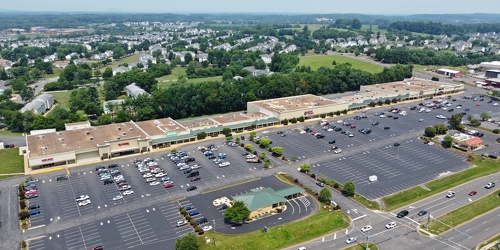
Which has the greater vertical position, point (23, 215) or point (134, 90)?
point (134, 90)

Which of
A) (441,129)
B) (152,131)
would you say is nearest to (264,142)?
(152,131)

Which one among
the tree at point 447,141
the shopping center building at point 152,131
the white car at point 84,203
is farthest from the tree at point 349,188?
the white car at point 84,203

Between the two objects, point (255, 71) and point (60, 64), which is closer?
point (255, 71)

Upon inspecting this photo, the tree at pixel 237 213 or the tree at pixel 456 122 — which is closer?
the tree at pixel 237 213

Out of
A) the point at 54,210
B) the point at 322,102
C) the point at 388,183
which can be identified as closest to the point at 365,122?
the point at 322,102

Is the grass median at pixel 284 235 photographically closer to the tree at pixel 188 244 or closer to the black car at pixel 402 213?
the tree at pixel 188 244

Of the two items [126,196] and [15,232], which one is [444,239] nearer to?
[126,196]

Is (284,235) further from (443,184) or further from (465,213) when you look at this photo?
(443,184)
